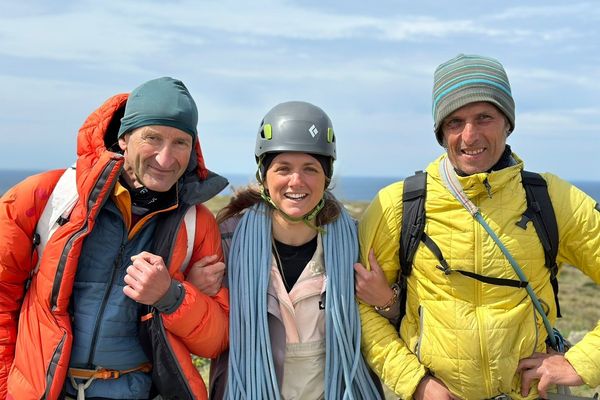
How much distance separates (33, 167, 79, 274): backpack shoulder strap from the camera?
4012 millimetres

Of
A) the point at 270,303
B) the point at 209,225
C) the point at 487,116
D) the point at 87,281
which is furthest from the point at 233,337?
the point at 487,116

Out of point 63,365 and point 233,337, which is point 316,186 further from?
point 63,365

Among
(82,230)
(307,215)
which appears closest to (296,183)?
(307,215)

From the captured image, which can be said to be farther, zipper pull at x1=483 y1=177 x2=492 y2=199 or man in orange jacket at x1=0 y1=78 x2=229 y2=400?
zipper pull at x1=483 y1=177 x2=492 y2=199

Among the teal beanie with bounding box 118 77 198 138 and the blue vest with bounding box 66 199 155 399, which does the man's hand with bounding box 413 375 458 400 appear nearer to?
the blue vest with bounding box 66 199 155 399

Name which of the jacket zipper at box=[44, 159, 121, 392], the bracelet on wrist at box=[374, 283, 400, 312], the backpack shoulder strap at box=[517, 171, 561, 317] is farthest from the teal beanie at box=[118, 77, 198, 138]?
the backpack shoulder strap at box=[517, 171, 561, 317]

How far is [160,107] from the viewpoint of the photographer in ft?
13.6

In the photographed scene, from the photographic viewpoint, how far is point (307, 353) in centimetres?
457

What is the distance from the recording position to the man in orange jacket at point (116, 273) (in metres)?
3.93

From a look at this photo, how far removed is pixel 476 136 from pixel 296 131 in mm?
1307

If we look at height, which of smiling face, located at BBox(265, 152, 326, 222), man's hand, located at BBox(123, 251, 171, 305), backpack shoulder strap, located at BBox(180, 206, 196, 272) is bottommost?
man's hand, located at BBox(123, 251, 171, 305)

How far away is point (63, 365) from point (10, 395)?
1.52ft

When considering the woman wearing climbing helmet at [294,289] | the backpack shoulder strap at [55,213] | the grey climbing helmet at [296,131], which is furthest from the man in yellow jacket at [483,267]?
the backpack shoulder strap at [55,213]

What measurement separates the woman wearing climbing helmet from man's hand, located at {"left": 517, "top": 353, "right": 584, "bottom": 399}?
1114 mm
